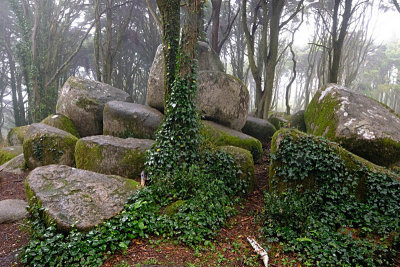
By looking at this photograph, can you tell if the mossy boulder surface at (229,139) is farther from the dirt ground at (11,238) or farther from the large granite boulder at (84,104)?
the dirt ground at (11,238)

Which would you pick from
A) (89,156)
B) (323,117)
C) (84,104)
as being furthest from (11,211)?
(323,117)

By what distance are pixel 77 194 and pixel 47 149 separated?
3944mm

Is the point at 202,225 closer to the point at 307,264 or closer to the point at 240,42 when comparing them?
the point at 307,264

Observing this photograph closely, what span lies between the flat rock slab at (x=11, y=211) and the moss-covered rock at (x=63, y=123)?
4067 millimetres

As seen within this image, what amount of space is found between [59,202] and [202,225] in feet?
8.17

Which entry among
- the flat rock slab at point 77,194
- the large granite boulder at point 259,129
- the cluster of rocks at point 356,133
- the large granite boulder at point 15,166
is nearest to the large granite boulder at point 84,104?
the large granite boulder at point 15,166

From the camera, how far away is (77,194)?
4.57m

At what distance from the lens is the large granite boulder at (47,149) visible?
760 cm

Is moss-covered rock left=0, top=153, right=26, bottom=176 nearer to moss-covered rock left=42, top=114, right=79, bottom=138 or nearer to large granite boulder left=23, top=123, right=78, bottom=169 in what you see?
large granite boulder left=23, top=123, right=78, bottom=169

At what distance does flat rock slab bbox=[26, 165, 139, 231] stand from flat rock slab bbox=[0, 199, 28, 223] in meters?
0.77

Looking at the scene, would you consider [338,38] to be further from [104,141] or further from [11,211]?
[11,211]

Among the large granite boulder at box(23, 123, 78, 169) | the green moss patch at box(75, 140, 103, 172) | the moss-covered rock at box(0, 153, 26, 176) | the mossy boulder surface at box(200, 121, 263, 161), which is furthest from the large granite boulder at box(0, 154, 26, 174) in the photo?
the mossy boulder surface at box(200, 121, 263, 161)

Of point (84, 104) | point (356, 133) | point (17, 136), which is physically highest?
point (84, 104)

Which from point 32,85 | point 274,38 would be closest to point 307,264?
point 274,38
